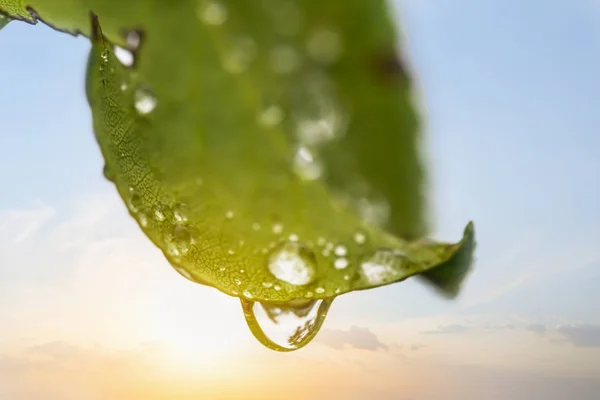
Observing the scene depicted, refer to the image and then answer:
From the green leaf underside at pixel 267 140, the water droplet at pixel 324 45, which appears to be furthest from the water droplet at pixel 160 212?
the water droplet at pixel 324 45

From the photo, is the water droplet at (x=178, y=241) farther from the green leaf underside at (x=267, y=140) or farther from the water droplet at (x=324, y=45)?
the water droplet at (x=324, y=45)

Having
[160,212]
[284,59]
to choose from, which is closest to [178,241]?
[160,212]

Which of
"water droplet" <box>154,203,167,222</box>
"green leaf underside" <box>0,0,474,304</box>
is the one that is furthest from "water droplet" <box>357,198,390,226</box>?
"water droplet" <box>154,203,167,222</box>

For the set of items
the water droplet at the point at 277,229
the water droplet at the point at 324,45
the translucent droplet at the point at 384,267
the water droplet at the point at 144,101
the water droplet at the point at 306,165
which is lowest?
the translucent droplet at the point at 384,267

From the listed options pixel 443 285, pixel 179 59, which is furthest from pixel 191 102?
pixel 443 285

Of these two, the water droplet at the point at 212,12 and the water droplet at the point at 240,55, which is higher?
the water droplet at the point at 212,12

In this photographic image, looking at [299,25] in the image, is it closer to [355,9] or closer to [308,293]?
[355,9]

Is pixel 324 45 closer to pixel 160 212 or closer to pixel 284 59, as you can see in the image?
pixel 284 59
